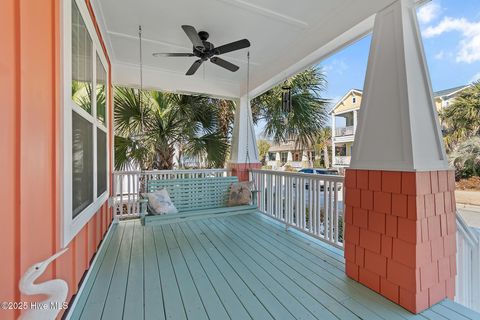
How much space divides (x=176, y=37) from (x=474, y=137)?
3.65 meters

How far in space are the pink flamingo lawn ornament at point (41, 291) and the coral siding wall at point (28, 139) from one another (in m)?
0.06

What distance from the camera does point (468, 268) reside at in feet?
6.85

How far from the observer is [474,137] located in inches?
87.7

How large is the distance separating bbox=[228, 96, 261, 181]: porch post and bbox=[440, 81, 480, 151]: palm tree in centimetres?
308

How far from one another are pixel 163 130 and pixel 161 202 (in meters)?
1.84

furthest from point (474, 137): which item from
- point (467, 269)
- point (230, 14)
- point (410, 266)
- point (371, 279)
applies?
point (230, 14)

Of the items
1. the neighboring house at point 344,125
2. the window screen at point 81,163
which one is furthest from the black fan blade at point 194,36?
the neighboring house at point 344,125

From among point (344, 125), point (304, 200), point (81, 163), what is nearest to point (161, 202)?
point (81, 163)

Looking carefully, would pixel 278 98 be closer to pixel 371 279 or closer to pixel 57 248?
pixel 371 279

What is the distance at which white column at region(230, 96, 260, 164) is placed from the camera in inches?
189

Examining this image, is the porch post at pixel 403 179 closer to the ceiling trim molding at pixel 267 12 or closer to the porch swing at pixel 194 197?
the ceiling trim molding at pixel 267 12

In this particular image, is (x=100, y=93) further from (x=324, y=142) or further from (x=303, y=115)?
(x=324, y=142)

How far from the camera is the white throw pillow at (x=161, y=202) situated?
301cm

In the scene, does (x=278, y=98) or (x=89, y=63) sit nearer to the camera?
(x=89, y=63)
